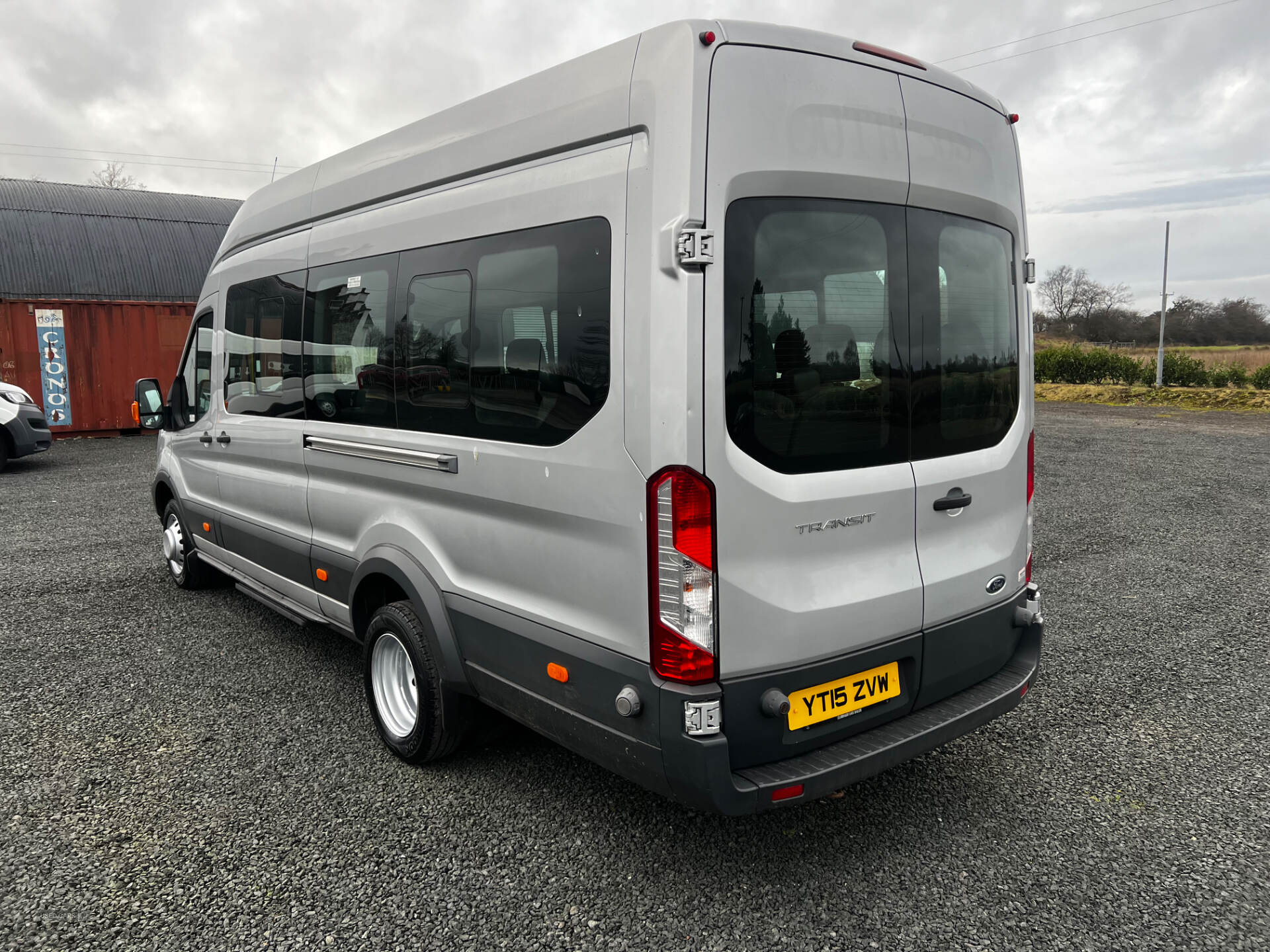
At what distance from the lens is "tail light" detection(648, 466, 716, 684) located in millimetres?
2268

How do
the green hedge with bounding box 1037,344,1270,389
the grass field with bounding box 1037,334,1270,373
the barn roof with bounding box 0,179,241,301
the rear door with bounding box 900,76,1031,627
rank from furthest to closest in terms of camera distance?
the grass field with bounding box 1037,334,1270,373
the green hedge with bounding box 1037,344,1270,389
the barn roof with bounding box 0,179,241,301
the rear door with bounding box 900,76,1031,627

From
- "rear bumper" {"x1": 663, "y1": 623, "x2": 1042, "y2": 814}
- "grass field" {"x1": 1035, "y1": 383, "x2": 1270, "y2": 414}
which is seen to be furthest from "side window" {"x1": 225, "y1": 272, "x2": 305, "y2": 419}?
"grass field" {"x1": 1035, "y1": 383, "x2": 1270, "y2": 414}

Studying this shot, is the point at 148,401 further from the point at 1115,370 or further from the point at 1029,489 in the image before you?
the point at 1115,370

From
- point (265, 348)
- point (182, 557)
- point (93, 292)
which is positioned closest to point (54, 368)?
point (93, 292)

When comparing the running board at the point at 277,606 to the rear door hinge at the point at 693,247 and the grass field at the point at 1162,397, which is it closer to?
the rear door hinge at the point at 693,247

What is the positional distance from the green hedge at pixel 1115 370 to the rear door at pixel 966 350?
27.2 meters

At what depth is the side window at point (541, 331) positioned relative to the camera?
2500mm

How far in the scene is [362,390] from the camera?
3.61 m

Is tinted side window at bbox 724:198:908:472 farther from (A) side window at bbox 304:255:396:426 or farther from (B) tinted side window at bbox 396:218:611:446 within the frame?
(A) side window at bbox 304:255:396:426

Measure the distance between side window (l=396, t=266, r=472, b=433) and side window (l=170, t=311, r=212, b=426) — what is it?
7.81 ft

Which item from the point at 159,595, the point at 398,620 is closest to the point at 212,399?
the point at 159,595

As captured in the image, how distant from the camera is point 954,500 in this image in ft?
9.33

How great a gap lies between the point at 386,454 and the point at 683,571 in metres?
1.61

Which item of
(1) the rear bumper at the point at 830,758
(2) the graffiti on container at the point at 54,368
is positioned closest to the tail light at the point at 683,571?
(1) the rear bumper at the point at 830,758
